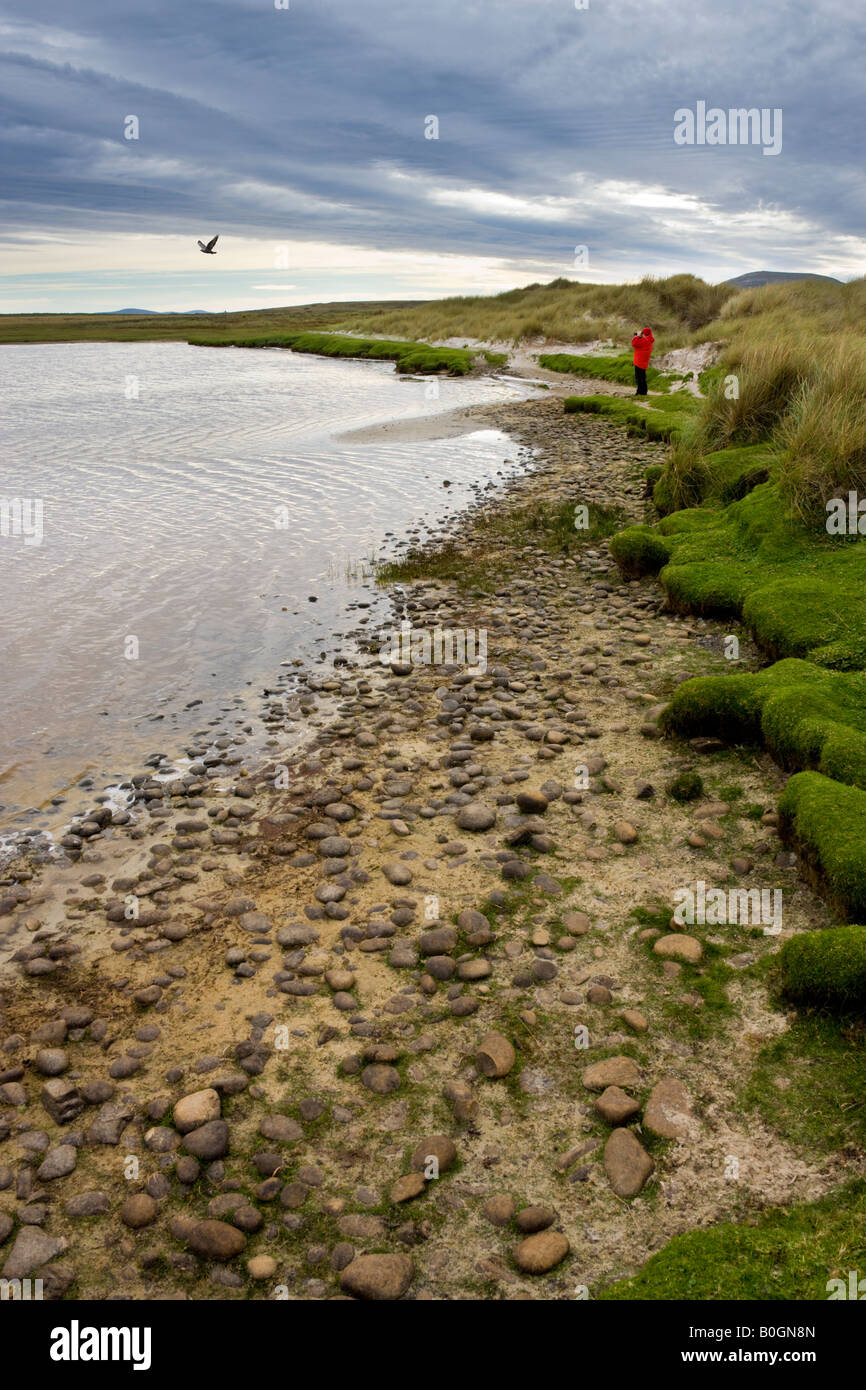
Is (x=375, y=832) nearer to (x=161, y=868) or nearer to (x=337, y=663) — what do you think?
(x=161, y=868)

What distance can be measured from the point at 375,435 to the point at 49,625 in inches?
793

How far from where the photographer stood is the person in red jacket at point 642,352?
96.2 feet

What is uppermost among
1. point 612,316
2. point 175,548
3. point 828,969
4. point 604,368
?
point 612,316

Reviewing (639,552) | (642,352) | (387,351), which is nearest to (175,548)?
(639,552)

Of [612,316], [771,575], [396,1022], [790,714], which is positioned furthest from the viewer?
[612,316]

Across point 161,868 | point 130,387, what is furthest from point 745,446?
point 130,387

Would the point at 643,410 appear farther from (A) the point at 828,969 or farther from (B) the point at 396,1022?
(B) the point at 396,1022

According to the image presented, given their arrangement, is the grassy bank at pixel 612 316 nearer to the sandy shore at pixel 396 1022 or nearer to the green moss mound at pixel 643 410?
the green moss mound at pixel 643 410

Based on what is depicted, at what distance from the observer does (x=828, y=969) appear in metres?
4.88

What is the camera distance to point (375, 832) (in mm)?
7523

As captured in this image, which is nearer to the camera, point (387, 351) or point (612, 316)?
point (612, 316)

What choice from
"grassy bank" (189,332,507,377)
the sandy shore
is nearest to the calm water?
the sandy shore

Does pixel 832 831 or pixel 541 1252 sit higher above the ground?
pixel 832 831

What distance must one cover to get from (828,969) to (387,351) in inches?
2675
